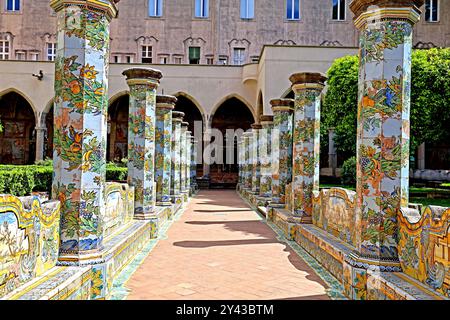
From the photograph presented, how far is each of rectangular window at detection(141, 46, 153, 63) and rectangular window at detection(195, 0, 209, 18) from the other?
14.0ft

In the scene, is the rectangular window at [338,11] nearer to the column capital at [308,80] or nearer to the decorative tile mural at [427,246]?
the column capital at [308,80]

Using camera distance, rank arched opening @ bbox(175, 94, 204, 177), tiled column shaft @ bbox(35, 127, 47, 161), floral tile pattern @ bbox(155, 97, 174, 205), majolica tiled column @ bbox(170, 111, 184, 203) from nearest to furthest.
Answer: floral tile pattern @ bbox(155, 97, 174, 205) → majolica tiled column @ bbox(170, 111, 184, 203) → tiled column shaft @ bbox(35, 127, 47, 161) → arched opening @ bbox(175, 94, 204, 177)

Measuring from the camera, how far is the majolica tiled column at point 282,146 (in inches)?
468

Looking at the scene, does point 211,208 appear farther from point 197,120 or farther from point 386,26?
point 197,120

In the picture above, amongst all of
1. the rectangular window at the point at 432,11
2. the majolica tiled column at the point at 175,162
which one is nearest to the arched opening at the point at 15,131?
the majolica tiled column at the point at 175,162

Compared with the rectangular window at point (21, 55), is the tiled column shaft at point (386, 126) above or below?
below

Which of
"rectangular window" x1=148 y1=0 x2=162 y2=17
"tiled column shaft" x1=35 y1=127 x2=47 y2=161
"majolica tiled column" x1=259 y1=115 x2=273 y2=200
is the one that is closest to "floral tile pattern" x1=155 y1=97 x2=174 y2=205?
"majolica tiled column" x1=259 y1=115 x2=273 y2=200

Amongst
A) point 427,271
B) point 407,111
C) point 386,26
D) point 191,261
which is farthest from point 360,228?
point 191,261

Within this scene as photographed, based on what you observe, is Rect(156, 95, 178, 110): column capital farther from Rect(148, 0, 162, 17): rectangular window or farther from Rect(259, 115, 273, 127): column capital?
Rect(148, 0, 162, 17): rectangular window

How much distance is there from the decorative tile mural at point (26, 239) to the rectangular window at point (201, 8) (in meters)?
29.5

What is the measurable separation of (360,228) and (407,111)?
1488 mm

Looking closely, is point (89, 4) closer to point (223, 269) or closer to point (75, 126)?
point (75, 126)

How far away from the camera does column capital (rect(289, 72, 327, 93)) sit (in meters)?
8.83

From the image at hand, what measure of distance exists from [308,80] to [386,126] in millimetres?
4081
